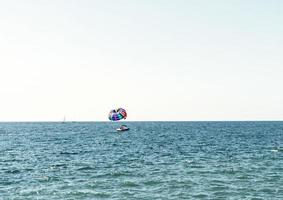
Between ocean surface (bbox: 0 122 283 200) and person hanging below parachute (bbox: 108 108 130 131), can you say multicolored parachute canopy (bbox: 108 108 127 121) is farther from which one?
ocean surface (bbox: 0 122 283 200)

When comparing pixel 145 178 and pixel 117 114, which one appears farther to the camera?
pixel 117 114

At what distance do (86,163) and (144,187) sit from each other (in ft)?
65.2

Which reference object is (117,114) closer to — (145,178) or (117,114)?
(117,114)

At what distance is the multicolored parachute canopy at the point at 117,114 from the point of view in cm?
10294

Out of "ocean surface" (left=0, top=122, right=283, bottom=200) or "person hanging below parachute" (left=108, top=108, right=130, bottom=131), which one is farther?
"person hanging below parachute" (left=108, top=108, right=130, bottom=131)

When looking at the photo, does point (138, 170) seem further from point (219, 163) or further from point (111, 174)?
point (219, 163)

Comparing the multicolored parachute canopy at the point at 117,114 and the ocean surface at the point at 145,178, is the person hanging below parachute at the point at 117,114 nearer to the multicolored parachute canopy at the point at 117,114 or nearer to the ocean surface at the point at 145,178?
the multicolored parachute canopy at the point at 117,114

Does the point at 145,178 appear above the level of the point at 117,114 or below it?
below

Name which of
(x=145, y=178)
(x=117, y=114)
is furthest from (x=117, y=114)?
(x=145, y=178)

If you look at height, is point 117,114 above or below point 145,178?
above

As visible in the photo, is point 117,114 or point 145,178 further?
point 117,114

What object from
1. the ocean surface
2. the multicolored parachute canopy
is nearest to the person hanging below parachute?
the multicolored parachute canopy

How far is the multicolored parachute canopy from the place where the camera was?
338 feet

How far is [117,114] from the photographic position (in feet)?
341
